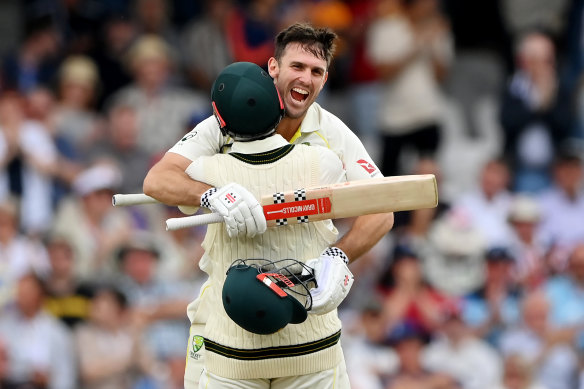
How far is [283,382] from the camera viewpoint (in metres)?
4.89

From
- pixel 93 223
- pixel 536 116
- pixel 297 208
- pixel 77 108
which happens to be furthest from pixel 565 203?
pixel 297 208

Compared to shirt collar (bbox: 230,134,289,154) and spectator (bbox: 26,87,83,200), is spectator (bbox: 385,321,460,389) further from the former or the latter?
shirt collar (bbox: 230,134,289,154)

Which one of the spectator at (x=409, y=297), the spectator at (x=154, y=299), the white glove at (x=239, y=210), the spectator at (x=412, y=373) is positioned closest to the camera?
the white glove at (x=239, y=210)

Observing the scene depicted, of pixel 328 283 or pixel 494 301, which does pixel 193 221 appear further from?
pixel 494 301

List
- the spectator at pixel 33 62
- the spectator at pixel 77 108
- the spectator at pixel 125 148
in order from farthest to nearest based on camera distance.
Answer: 1. the spectator at pixel 33 62
2. the spectator at pixel 77 108
3. the spectator at pixel 125 148

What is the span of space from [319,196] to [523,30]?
24.6 feet

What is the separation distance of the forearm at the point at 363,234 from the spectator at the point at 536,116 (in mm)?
5616

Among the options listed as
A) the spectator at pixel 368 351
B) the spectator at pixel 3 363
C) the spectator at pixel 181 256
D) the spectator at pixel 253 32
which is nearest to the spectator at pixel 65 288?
the spectator at pixel 3 363

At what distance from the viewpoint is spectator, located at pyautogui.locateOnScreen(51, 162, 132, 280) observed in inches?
377

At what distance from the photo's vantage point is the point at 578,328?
912 centimetres

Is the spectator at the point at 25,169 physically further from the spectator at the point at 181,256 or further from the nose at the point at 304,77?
the nose at the point at 304,77

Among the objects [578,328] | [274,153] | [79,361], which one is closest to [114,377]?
[79,361]

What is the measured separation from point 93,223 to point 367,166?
509 cm

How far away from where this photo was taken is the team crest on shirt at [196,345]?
5164mm
